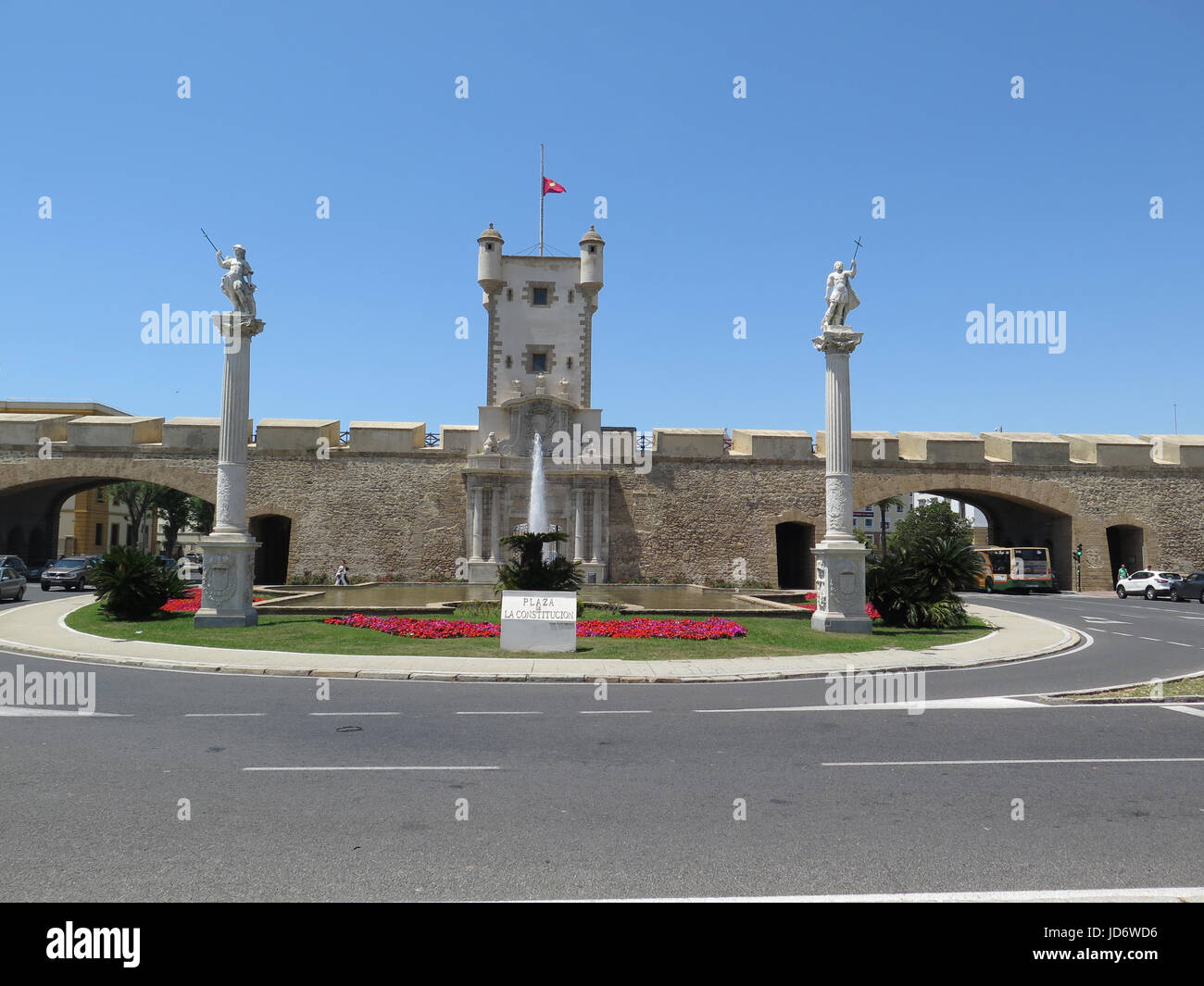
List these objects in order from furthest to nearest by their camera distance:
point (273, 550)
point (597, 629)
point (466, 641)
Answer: point (273, 550) < point (597, 629) < point (466, 641)

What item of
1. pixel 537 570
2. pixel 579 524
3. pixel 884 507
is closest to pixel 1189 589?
pixel 579 524

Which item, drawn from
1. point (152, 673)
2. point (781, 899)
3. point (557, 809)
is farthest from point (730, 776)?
point (152, 673)

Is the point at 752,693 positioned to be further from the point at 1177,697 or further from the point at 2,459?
the point at 2,459

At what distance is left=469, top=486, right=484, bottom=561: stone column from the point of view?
38.4 metres

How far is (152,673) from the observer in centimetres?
1295

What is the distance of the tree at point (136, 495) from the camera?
2398 inches

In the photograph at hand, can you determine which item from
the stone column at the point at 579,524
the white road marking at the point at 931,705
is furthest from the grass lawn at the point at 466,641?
the stone column at the point at 579,524

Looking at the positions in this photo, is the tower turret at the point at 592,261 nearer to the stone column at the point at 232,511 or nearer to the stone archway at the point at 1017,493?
the stone archway at the point at 1017,493

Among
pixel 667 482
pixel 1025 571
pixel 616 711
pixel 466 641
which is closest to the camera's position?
pixel 616 711

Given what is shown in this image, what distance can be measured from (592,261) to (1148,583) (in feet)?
103

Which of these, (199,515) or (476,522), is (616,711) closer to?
(476,522)

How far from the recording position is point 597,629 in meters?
18.6

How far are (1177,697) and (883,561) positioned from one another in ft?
35.2

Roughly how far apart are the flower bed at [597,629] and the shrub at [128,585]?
5.22 metres
